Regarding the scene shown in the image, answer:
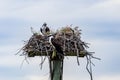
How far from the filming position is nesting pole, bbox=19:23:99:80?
13.4 ft

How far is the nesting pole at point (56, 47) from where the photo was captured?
408 centimetres

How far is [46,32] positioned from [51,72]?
0.73 m

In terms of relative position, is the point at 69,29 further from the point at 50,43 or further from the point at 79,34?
the point at 50,43

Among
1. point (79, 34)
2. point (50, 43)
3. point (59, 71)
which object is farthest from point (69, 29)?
point (59, 71)

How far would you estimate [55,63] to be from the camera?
13.4 feet

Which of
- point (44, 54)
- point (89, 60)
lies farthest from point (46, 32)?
point (89, 60)

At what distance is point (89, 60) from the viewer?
4.31 meters

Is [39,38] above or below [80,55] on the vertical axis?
above

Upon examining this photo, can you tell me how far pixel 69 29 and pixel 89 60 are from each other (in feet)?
2.20

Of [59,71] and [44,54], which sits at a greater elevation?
[44,54]

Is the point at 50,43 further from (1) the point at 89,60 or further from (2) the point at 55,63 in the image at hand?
(1) the point at 89,60

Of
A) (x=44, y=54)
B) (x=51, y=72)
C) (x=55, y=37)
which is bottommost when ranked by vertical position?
(x=51, y=72)

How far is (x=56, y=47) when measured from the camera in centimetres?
420

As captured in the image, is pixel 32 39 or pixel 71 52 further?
pixel 32 39
